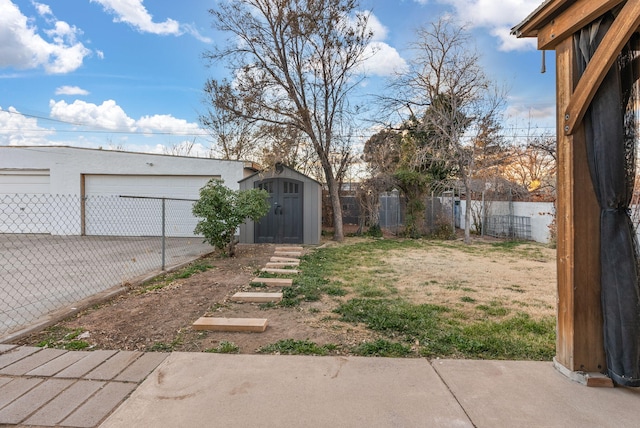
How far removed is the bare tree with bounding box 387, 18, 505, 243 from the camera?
11.7m

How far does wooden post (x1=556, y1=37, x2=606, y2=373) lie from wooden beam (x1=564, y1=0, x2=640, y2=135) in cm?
8

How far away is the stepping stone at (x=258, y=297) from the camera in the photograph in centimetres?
434

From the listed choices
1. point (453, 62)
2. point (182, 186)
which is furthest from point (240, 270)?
point (453, 62)

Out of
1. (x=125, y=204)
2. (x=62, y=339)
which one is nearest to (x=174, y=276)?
(x=62, y=339)

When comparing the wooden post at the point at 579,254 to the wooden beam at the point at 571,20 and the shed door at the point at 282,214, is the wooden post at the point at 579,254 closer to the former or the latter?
the wooden beam at the point at 571,20

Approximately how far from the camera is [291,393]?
2.16 m

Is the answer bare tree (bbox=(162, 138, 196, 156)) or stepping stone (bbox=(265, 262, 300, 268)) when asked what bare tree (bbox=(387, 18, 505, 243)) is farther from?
bare tree (bbox=(162, 138, 196, 156))

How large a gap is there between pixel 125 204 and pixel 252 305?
10559mm

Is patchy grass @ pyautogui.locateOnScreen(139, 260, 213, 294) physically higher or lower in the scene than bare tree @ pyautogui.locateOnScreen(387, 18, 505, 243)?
lower

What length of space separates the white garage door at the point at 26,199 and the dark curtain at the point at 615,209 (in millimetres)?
15303

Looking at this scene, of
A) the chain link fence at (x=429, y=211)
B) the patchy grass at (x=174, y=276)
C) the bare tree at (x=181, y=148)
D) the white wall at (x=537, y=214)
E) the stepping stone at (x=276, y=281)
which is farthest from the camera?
the bare tree at (x=181, y=148)

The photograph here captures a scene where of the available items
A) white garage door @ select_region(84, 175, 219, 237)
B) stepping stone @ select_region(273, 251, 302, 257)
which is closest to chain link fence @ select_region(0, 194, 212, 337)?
white garage door @ select_region(84, 175, 219, 237)

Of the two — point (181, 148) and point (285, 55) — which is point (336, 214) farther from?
point (181, 148)

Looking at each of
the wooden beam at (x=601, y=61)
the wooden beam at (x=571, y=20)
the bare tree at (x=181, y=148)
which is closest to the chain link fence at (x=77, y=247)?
the wooden beam at (x=601, y=61)
